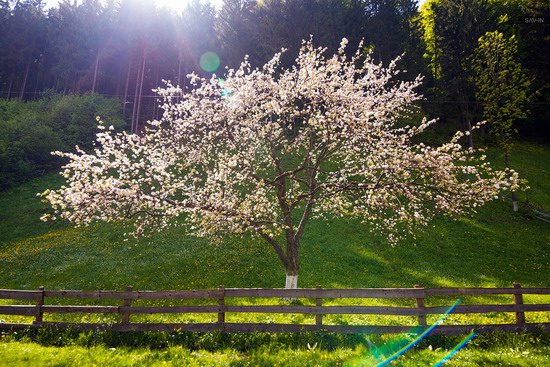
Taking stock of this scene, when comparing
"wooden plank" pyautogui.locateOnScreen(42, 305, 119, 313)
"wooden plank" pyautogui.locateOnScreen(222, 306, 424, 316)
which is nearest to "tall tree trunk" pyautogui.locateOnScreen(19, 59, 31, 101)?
"wooden plank" pyautogui.locateOnScreen(42, 305, 119, 313)

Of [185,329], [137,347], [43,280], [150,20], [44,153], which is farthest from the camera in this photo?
[150,20]

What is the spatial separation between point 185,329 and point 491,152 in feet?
164

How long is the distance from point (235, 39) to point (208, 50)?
23.3ft

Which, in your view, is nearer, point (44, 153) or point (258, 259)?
point (258, 259)

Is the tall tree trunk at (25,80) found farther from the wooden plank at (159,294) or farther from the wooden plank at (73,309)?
the wooden plank at (159,294)

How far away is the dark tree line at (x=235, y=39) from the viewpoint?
164ft

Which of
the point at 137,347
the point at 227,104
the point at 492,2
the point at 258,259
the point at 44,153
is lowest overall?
the point at 137,347

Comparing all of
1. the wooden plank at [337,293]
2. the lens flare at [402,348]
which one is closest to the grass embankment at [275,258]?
the lens flare at [402,348]

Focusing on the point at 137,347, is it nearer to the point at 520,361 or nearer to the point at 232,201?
the point at 232,201

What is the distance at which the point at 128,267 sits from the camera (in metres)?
22.5

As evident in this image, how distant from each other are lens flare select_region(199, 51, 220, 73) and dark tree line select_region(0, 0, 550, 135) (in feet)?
2.70

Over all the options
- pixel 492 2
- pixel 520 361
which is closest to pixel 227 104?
pixel 520 361

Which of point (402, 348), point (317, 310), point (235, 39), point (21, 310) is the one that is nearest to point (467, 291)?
point (402, 348)

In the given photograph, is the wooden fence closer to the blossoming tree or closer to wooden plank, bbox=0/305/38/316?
wooden plank, bbox=0/305/38/316
